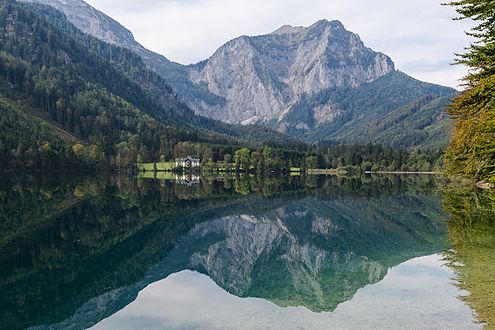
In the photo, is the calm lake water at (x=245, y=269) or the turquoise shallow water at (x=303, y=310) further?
the calm lake water at (x=245, y=269)

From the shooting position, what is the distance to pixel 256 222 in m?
63.7

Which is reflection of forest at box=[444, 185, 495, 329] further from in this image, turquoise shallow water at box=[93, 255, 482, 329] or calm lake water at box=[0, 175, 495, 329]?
turquoise shallow water at box=[93, 255, 482, 329]

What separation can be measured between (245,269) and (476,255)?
54.1ft

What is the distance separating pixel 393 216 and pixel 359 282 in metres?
38.1

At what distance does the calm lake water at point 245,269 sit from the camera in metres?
21.9

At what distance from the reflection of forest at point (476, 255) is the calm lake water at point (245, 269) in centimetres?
10

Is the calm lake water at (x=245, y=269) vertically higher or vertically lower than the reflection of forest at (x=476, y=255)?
lower

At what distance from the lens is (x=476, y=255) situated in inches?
1226

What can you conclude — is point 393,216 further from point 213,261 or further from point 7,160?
point 7,160

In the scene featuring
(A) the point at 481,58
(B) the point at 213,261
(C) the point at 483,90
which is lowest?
(B) the point at 213,261

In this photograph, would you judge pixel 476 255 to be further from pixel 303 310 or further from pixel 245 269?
pixel 245 269

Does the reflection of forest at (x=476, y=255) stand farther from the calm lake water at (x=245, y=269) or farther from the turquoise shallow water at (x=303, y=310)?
the turquoise shallow water at (x=303, y=310)

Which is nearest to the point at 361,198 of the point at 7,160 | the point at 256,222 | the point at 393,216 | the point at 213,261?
the point at 393,216

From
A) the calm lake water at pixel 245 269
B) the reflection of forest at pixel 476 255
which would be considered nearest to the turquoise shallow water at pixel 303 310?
the calm lake water at pixel 245 269
